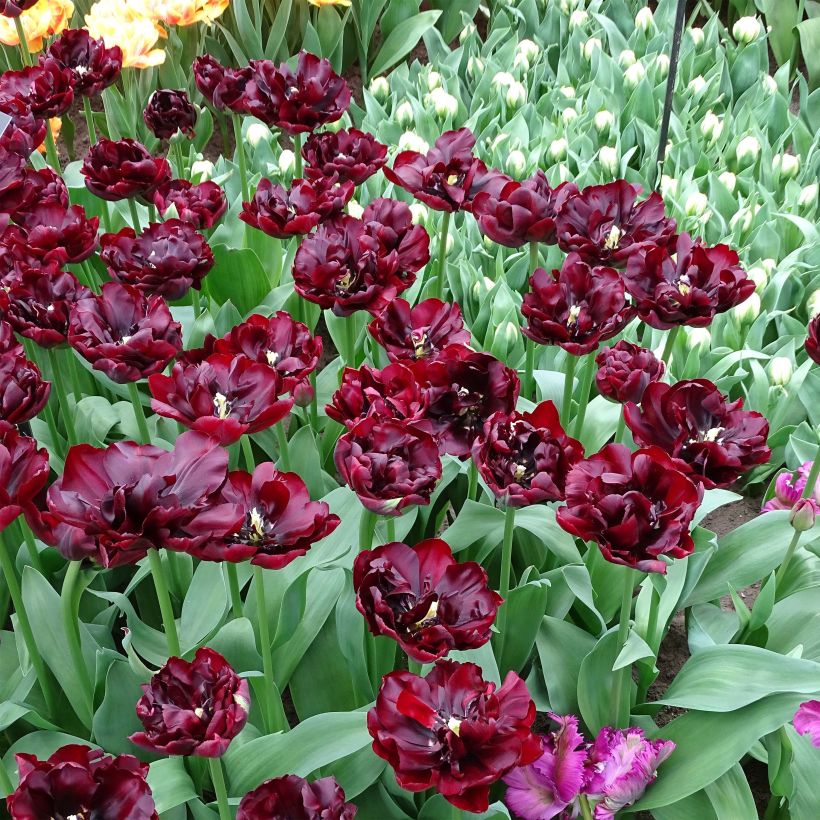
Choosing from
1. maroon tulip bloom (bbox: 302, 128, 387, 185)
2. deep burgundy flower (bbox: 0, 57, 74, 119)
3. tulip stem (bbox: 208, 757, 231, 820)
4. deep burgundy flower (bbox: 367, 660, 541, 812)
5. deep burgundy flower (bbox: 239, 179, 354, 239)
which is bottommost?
tulip stem (bbox: 208, 757, 231, 820)

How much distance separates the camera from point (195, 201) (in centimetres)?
179

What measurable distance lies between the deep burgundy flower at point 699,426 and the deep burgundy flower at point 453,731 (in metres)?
0.39

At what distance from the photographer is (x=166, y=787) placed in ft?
3.85

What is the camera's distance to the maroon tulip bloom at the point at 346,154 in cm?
177

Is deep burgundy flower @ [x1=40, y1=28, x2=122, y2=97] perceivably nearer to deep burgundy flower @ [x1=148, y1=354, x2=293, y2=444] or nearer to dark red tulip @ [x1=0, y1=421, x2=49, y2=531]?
deep burgundy flower @ [x1=148, y1=354, x2=293, y2=444]

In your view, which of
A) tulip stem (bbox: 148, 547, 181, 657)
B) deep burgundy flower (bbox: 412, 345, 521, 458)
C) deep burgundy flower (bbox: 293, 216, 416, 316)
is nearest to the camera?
tulip stem (bbox: 148, 547, 181, 657)

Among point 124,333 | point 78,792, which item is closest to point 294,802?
point 78,792

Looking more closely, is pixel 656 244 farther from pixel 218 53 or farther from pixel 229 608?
pixel 218 53

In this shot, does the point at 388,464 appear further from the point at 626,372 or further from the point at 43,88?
the point at 43,88

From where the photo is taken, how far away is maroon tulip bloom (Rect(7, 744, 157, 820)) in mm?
876

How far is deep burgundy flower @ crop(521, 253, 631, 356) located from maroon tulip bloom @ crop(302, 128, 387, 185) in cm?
51

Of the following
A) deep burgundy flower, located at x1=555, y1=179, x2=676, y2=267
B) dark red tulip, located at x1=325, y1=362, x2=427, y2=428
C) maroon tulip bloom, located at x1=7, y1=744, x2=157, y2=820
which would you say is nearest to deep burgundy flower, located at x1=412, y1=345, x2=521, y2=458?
dark red tulip, located at x1=325, y1=362, x2=427, y2=428

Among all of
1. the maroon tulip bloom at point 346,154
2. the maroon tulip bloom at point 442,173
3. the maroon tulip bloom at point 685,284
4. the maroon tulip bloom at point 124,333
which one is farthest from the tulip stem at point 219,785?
the maroon tulip bloom at point 346,154

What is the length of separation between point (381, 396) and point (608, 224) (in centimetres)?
55
